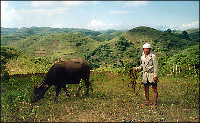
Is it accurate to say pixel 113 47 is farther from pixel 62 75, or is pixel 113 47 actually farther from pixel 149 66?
pixel 149 66

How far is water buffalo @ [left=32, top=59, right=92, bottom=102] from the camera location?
6.64 meters

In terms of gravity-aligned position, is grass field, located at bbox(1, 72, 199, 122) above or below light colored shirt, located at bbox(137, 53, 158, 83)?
below

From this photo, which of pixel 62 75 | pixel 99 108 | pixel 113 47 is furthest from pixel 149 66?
pixel 113 47

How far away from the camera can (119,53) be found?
5941 centimetres

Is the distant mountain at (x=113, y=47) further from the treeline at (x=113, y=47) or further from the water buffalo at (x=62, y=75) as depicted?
the water buffalo at (x=62, y=75)

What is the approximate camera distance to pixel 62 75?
7125mm

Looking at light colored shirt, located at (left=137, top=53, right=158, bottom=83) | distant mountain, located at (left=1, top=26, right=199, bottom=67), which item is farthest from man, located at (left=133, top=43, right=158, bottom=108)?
distant mountain, located at (left=1, top=26, right=199, bottom=67)

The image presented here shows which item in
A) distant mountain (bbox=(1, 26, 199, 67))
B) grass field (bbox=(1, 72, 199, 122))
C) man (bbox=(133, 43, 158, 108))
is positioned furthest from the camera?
distant mountain (bbox=(1, 26, 199, 67))

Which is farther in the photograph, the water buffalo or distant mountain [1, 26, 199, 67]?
distant mountain [1, 26, 199, 67]

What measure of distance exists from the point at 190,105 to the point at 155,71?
7.28 ft

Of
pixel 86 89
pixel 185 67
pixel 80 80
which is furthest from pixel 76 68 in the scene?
pixel 185 67

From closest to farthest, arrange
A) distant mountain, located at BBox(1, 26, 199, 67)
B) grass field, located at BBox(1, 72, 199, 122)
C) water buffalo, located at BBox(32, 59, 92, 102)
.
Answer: grass field, located at BBox(1, 72, 199, 122) < water buffalo, located at BBox(32, 59, 92, 102) < distant mountain, located at BBox(1, 26, 199, 67)

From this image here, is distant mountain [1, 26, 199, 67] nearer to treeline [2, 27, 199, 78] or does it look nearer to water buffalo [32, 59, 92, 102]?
treeline [2, 27, 199, 78]

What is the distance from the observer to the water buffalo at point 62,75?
664cm
